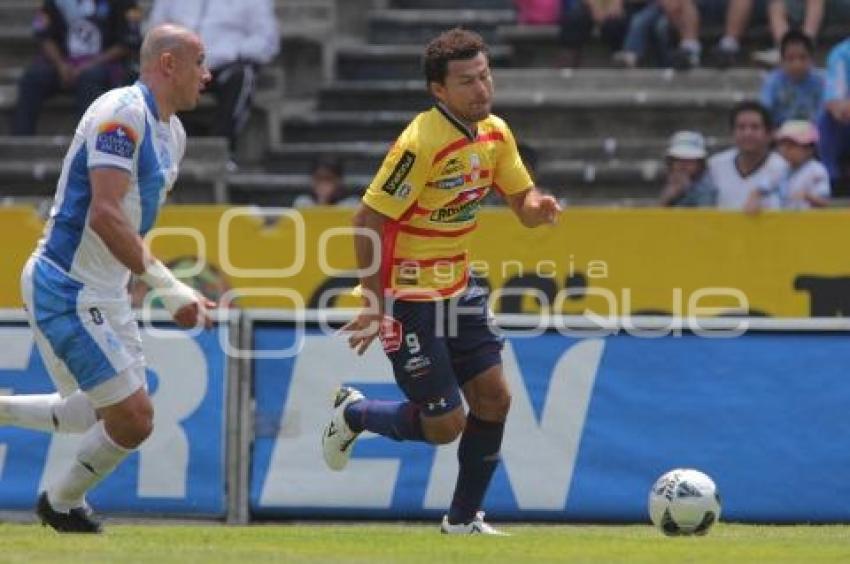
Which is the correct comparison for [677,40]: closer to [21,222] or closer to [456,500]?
[21,222]

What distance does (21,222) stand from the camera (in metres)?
15.0

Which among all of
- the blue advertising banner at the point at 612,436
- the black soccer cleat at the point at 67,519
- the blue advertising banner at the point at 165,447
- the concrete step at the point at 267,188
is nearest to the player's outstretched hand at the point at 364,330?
the black soccer cleat at the point at 67,519

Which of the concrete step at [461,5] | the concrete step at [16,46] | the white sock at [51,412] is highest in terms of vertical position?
the concrete step at [461,5]

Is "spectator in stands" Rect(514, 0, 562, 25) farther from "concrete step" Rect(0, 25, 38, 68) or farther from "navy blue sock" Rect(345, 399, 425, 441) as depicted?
"navy blue sock" Rect(345, 399, 425, 441)

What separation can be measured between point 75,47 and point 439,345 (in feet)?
28.4

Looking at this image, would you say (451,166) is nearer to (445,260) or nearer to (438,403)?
(445,260)

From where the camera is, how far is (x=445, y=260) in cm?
1048

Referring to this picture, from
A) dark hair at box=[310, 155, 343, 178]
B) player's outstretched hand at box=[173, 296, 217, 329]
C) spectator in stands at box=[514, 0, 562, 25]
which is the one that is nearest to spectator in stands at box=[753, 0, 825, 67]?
spectator in stands at box=[514, 0, 562, 25]

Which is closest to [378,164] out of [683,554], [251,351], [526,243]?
[526,243]

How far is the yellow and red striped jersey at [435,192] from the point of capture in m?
10.3

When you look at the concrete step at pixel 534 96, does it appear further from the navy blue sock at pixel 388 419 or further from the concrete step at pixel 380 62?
the navy blue sock at pixel 388 419

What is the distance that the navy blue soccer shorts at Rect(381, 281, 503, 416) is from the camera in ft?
34.2

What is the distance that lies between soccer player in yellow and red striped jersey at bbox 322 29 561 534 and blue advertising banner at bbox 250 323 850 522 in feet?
6.69

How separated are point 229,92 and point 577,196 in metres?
2.99
